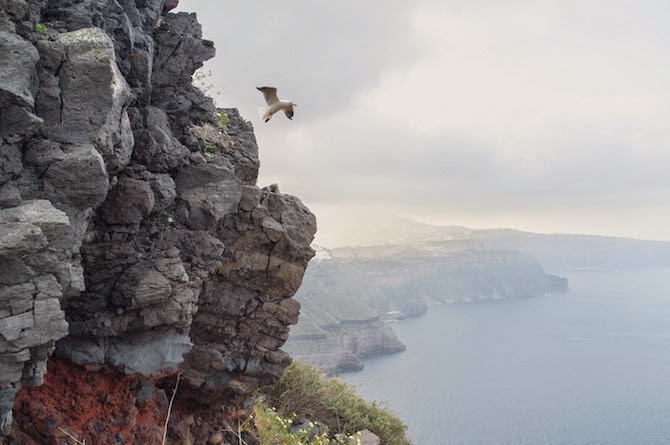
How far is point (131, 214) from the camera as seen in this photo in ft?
22.1

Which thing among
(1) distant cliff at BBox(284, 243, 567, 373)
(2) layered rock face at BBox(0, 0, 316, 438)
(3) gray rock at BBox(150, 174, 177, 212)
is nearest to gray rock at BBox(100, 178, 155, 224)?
(2) layered rock face at BBox(0, 0, 316, 438)

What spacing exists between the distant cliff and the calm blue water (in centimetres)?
482

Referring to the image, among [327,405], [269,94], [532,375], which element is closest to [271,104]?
[269,94]

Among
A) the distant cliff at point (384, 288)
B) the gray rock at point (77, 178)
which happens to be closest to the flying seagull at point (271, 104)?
the gray rock at point (77, 178)

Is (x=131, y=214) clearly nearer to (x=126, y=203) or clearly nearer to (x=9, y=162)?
(x=126, y=203)

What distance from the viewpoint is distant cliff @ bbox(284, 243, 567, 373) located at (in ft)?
244

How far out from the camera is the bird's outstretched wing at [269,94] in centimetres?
779

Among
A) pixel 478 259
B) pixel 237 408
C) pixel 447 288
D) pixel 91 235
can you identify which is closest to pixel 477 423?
pixel 237 408

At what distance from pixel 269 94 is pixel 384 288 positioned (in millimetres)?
116963

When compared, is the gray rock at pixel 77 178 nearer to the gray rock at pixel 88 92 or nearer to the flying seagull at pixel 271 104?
the gray rock at pixel 88 92

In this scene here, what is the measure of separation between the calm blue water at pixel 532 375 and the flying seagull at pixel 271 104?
37.1 m

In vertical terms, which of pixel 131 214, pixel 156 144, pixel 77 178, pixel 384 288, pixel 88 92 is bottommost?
pixel 384 288

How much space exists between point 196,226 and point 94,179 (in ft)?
7.39

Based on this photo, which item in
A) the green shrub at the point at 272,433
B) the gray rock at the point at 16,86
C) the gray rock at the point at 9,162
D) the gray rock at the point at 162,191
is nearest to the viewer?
the gray rock at the point at 16,86
